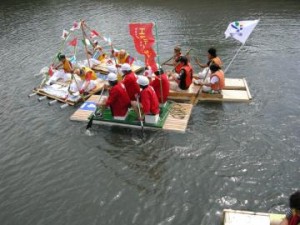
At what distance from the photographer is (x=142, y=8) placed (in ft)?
101

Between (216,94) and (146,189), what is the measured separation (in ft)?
19.9

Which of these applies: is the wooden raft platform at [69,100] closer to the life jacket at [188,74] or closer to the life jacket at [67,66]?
the life jacket at [67,66]

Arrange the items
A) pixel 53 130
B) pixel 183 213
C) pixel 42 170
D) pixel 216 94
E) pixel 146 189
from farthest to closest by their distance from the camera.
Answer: pixel 216 94, pixel 53 130, pixel 42 170, pixel 146 189, pixel 183 213

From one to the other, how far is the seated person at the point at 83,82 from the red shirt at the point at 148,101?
14.6 feet

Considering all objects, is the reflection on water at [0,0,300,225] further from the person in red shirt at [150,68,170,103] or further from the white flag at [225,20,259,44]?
the white flag at [225,20,259,44]

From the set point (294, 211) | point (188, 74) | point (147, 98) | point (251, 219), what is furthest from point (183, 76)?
point (294, 211)

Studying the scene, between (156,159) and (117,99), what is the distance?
2.88 metres

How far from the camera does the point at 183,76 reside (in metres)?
14.8

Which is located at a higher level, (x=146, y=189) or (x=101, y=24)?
(x=146, y=189)

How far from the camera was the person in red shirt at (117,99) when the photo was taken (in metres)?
13.0

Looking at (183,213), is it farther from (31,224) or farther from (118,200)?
(31,224)

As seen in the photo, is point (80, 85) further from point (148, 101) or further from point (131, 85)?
point (148, 101)

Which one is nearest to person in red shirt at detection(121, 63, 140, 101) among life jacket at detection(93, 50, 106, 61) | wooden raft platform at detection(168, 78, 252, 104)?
wooden raft platform at detection(168, 78, 252, 104)

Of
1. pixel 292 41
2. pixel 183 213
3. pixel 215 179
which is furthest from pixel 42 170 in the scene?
pixel 292 41
